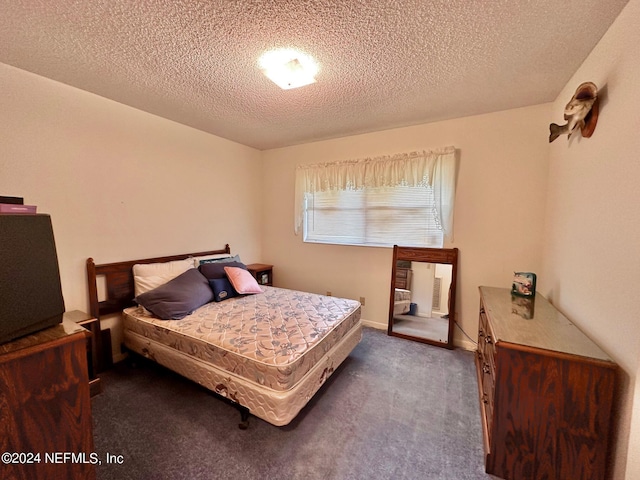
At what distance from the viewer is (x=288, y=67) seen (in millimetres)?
1800

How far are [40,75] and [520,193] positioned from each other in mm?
4233

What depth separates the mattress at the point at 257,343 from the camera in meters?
1.63

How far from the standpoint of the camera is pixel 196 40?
1.58 m

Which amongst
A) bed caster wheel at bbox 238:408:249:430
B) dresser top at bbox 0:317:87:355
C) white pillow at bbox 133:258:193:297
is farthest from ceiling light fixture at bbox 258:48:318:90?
bed caster wheel at bbox 238:408:249:430

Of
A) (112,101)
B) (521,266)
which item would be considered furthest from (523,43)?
(112,101)

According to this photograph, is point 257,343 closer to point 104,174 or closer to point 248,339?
point 248,339

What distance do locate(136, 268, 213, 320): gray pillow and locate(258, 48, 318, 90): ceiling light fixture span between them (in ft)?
6.46

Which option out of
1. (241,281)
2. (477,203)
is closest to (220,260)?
(241,281)

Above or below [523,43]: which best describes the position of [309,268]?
below

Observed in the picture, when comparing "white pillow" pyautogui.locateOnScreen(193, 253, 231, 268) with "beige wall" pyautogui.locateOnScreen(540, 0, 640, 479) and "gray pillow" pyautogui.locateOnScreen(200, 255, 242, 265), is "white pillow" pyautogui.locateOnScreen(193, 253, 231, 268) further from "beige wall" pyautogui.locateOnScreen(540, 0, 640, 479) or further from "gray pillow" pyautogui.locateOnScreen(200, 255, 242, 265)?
"beige wall" pyautogui.locateOnScreen(540, 0, 640, 479)

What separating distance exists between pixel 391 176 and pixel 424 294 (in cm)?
144

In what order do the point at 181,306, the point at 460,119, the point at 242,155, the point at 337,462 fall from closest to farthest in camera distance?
1. the point at 337,462
2. the point at 181,306
3. the point at 460,119
4. the point at 242,155

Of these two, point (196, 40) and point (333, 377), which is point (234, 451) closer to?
point (333, 377)

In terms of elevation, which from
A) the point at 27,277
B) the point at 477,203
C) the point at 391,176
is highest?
the point at 391,176
